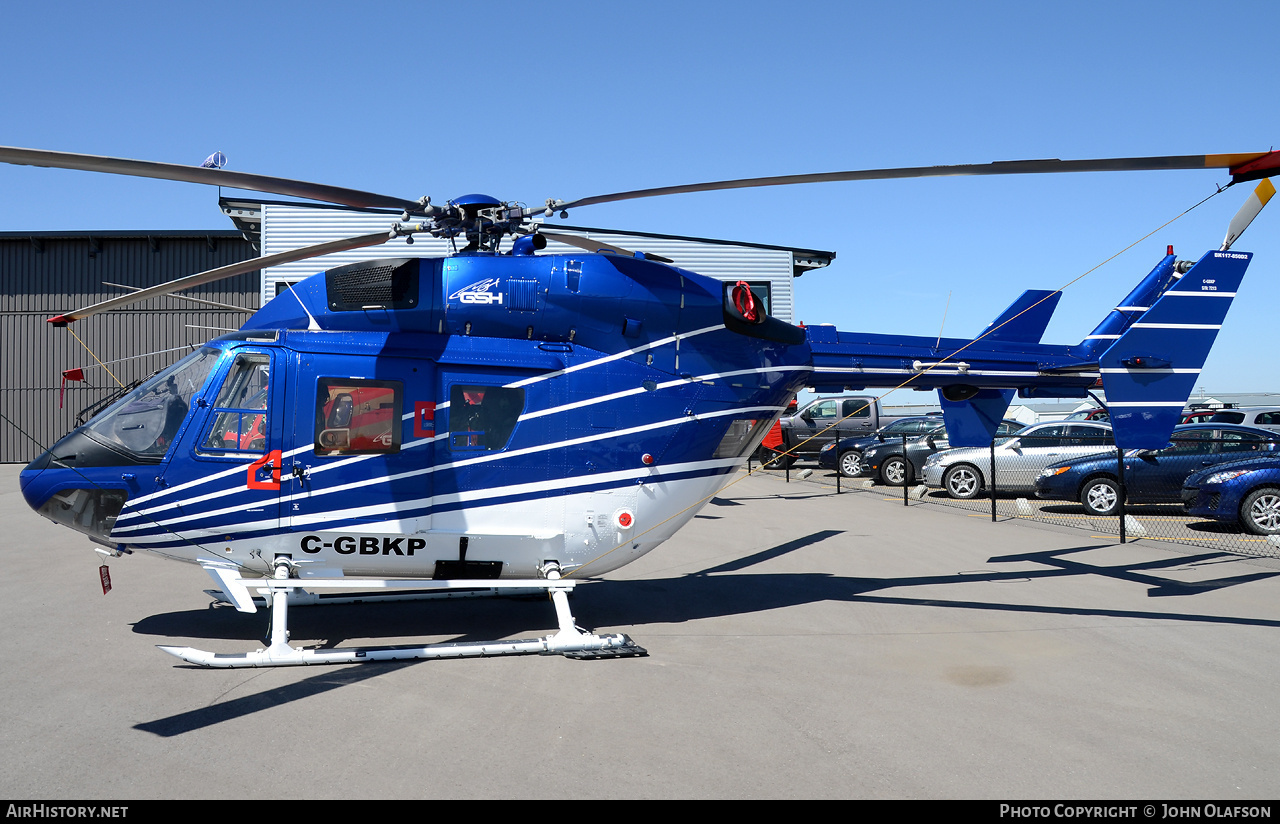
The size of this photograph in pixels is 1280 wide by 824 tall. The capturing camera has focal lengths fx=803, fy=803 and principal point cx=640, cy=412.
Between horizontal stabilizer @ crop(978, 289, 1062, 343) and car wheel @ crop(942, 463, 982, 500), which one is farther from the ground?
horizontal stabilizer @ crop(978, 289, 1062, 343)

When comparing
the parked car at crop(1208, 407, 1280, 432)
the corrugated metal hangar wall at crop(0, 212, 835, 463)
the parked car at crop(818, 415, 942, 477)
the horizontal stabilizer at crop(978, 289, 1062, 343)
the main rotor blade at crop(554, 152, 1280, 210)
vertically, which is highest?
the corrugated metal hangar wall at crop(0, 212, 835, 463)

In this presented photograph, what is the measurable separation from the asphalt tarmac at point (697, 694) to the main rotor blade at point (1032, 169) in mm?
3554

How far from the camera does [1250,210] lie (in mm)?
6871

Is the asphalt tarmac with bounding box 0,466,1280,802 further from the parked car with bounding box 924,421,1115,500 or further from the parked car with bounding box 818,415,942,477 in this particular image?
the parked car with bounding box 818,415,942,477

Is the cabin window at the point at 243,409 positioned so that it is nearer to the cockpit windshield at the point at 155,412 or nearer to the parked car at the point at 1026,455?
the cockpit windshield at the point at 155,412

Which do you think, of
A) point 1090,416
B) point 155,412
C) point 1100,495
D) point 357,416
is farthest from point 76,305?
point 1090,416

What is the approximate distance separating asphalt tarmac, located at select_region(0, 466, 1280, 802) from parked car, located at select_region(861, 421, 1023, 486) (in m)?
9.45

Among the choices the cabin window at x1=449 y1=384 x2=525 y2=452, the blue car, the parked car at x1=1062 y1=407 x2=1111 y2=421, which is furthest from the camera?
the parked car at x1=1062 y1=407 x2=1111 y2=421

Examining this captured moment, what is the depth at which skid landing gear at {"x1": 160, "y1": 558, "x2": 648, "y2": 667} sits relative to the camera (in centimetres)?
571

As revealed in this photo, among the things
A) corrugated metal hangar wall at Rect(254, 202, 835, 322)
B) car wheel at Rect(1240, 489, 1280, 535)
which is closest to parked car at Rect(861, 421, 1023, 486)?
corrugated metal hangar wall at Rect(254, 202, 835, 322)

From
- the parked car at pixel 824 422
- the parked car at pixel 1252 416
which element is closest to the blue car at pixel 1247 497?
the parked car at pixel 824 422

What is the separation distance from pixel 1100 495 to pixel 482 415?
38.6ft

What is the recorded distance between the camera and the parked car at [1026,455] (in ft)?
50.3
